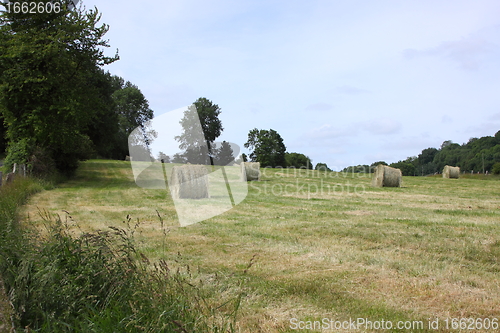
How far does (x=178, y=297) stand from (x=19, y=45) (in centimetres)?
2104

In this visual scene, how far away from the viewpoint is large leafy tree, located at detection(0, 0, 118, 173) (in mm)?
19938

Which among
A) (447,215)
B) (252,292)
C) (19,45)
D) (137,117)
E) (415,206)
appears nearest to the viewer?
(252,292)

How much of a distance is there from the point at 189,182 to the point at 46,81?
1117cm

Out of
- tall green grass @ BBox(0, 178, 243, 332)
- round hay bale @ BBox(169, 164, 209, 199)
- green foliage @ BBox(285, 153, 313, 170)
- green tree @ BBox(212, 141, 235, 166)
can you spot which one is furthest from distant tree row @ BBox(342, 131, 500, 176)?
tall green grass @ BBox(0, 178, 243, 332)

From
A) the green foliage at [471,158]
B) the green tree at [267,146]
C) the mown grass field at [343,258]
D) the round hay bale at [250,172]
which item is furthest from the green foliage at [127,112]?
the green foliage at [471,158]

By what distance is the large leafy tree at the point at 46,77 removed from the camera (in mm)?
19938

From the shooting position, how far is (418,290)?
13.8ft

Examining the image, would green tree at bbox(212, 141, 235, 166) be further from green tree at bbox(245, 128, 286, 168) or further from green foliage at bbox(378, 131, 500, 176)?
green foliage at bbox(378, 131, 500, 176)

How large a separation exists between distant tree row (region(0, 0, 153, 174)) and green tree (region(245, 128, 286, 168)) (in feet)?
141

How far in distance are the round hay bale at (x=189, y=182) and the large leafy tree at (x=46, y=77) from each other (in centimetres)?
861

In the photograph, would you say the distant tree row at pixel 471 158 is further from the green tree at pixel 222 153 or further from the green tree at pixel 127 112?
the green tree at pixel 127 112

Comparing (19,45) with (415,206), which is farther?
(19,45)

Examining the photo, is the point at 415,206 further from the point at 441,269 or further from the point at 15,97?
the point at 15,97

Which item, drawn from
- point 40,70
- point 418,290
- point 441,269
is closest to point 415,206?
point 441,269
